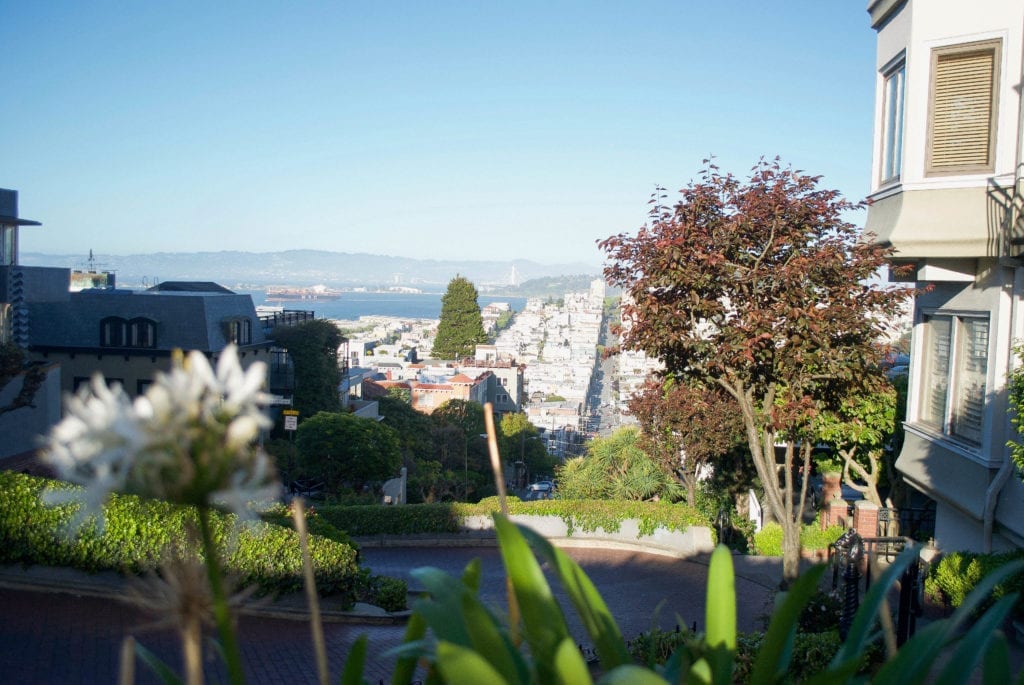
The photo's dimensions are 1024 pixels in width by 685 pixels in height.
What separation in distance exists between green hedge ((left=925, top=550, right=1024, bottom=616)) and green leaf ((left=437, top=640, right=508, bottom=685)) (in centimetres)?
722

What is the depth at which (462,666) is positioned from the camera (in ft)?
5.11

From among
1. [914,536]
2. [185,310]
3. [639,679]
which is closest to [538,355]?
[185,310]

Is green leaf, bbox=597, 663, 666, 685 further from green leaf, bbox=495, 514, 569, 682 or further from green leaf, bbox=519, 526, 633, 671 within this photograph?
green leaf, bbox=519, 526, 633, 671

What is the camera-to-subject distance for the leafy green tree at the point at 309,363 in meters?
34.4

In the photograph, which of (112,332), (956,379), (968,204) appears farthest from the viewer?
(112,332)

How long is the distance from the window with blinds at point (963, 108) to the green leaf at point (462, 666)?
328 inches

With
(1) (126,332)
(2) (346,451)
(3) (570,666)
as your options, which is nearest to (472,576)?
(3) (570,666)

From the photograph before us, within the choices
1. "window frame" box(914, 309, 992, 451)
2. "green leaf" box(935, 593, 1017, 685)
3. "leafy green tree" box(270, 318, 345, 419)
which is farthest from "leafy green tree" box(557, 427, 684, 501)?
"green leaf" box(935, 593, 1017, 685)

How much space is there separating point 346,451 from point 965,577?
1734 centimetres

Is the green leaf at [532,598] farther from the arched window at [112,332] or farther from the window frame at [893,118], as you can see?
the arched window at [112,332]

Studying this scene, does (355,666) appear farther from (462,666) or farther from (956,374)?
(956,374)

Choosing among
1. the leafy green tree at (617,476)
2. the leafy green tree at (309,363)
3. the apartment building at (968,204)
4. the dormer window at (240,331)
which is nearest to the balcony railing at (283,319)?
the leafy green tree at (309,363)

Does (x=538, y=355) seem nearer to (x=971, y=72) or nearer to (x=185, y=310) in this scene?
(x=185, y=310)

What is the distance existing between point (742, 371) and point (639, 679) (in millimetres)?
7478
